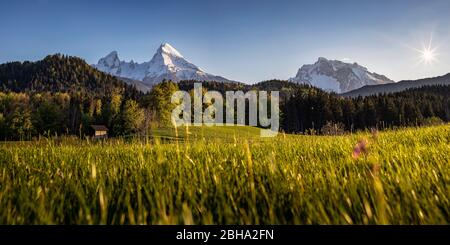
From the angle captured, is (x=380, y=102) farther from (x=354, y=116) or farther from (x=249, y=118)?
(x=249, y=118)

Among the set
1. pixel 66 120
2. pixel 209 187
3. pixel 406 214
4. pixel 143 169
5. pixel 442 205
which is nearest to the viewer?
pixel 406 214

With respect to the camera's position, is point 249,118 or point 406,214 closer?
point 406,214

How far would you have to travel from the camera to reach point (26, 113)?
319 ft

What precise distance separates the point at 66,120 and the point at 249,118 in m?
73.5

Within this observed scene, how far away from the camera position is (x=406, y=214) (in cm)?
172

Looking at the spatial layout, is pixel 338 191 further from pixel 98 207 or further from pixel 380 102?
pixel 380 102

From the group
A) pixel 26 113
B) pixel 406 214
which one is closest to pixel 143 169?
pixel 406 214
